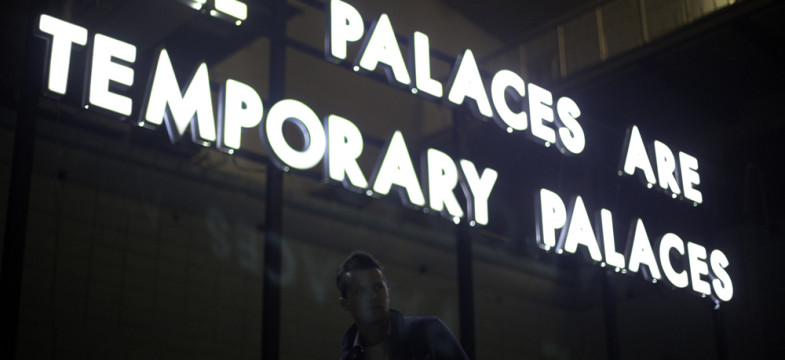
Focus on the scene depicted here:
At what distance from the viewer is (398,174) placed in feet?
30.8

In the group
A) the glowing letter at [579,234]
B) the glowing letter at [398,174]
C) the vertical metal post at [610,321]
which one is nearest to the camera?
the glowing letter at [398,174]

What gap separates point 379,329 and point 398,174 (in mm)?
2117

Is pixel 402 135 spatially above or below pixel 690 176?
below

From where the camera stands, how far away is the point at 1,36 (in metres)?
10.3

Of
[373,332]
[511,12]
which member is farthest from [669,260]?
[511,12]

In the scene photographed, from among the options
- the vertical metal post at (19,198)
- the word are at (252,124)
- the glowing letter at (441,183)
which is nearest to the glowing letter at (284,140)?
the word are at (252,124)

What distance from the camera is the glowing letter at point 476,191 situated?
10.0 metres

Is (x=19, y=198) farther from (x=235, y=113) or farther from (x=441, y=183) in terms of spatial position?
(x=441, y=183)

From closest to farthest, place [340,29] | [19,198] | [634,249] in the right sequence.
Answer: [19,198]
[340,29]
[634,249]

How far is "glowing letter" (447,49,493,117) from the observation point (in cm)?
1037

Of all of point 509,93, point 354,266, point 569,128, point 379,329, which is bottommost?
point 379,329

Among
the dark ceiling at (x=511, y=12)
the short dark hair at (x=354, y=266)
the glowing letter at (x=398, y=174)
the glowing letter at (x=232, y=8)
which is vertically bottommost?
the short dark hair at (x=354, y=266)

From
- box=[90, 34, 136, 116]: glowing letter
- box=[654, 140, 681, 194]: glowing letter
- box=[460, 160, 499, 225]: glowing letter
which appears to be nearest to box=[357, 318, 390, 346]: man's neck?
box=[90, 34, 136, 116]: glowing letter

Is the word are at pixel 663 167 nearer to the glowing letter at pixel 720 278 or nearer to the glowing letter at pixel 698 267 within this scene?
the glowing letter at pixel 698 267
